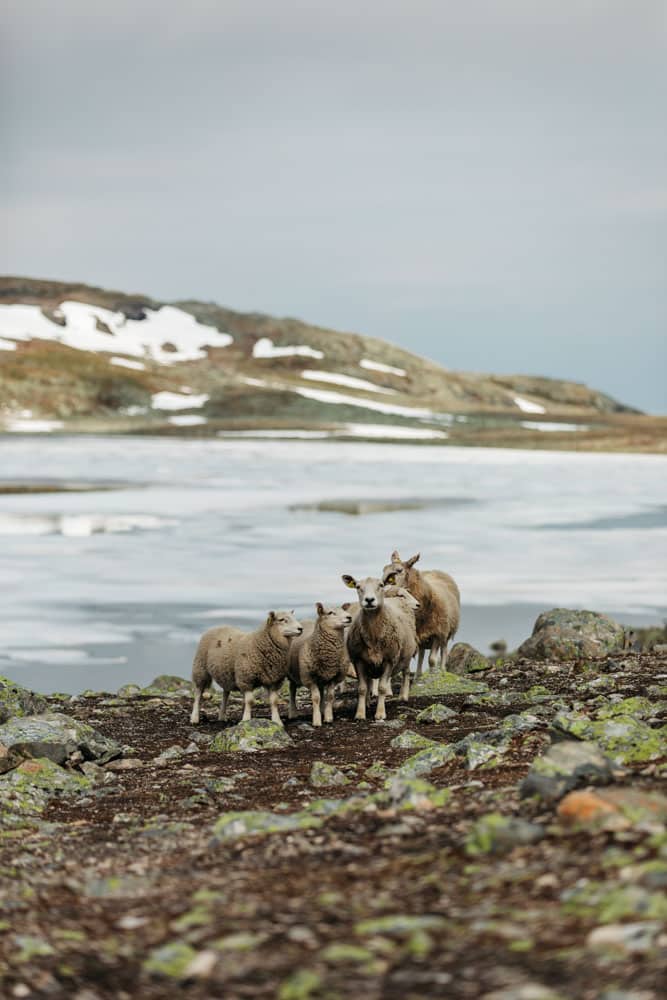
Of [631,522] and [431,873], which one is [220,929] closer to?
[431,873]

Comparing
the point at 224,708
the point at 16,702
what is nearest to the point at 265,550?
the point at 224,708

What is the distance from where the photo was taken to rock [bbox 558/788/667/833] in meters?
7.14

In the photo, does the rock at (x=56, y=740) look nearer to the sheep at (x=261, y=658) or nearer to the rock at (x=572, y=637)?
the sheep at (x=261, y=658)

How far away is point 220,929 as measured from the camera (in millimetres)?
6461

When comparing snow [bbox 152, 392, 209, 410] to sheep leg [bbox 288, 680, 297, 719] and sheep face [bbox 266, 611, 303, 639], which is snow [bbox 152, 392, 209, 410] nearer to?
sheep leg [bbox 288, 680, 297, 719]

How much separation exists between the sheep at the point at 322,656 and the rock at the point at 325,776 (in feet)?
13.1

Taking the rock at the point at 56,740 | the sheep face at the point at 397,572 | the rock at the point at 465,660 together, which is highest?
the sheep face at the point at 397,572

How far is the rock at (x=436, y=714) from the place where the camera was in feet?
50.3

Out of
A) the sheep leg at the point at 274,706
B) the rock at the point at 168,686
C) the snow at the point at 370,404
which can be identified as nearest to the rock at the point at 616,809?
the sheep leg at the point at 274,706

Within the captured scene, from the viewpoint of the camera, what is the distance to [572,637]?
21.7m

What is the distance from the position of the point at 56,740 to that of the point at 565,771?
7.19 metres

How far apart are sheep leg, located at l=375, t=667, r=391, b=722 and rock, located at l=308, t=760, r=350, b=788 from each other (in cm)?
410

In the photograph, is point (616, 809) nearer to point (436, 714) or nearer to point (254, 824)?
point (254, 824)

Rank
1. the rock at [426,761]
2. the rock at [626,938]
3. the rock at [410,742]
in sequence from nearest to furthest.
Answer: the rock at [626,938] < the rock at [426,761] < the rock at [410,742]
